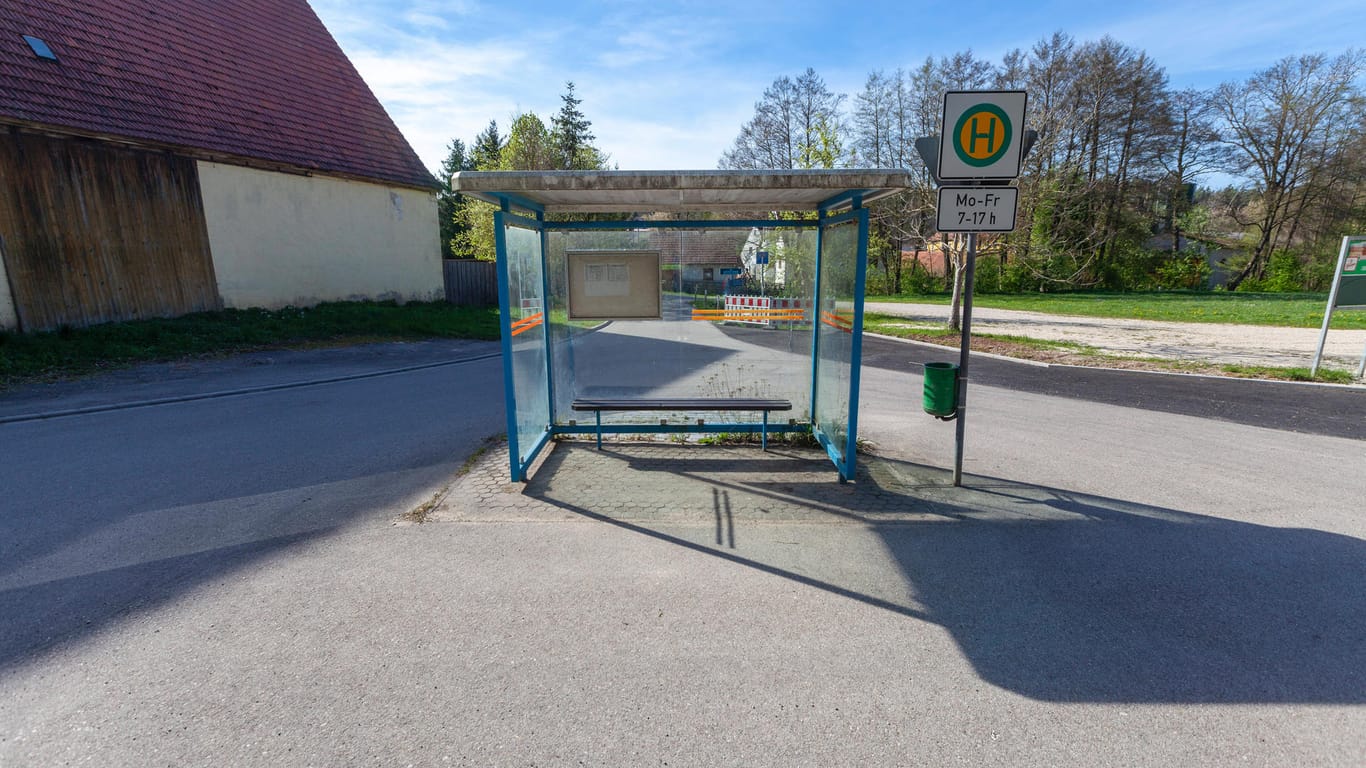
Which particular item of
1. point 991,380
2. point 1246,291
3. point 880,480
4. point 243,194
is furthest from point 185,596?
point 1246,291

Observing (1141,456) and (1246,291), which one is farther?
(1246,291)

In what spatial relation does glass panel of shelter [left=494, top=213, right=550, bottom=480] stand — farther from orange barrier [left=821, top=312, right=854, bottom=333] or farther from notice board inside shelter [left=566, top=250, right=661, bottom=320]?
orange barrier [left=821, top=312, right=854, bottom=333]

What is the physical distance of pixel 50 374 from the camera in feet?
32.6

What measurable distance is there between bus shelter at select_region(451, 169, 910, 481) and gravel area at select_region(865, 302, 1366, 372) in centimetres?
985

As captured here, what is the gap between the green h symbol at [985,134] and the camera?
462 cm

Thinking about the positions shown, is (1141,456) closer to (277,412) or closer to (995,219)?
(995,219)

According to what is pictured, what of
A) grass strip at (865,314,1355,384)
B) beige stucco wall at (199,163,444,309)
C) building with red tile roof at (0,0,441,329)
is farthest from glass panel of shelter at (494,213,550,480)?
beige stucco wall at (199,163,444,309)

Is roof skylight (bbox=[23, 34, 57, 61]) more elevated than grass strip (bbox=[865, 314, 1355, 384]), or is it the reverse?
roof skylight (bbox=[23, 34, 57, 61])

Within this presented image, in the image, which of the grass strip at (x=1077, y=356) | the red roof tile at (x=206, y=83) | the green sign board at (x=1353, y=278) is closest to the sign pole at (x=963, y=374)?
the grass strip at (x=1077, y=356)

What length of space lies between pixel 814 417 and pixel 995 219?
2.72 metres

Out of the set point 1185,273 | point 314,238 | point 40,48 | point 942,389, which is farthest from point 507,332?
point 1185,273

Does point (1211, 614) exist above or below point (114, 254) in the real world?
below

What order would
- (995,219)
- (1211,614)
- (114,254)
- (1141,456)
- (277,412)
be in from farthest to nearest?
(114,254), (277,412), (1141,456), (995,219), (1211,614)

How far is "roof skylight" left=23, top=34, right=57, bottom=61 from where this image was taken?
12297 mm
